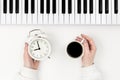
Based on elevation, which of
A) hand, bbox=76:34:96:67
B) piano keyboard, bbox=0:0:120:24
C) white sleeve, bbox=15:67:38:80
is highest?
piano keyboard, bbox=0:0:120:24

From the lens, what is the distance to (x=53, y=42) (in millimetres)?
1607

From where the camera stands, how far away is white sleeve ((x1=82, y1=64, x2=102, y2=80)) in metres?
1.52

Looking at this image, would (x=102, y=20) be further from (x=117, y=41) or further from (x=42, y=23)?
(x=42, y=23)

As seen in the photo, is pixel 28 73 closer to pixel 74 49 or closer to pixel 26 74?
pixel 26 74

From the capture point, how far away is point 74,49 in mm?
1538

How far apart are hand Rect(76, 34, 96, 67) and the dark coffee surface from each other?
0.08 ft

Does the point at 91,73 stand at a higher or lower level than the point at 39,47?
lower

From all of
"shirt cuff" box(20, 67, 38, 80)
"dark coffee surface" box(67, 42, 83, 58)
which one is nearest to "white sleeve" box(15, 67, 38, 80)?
"shirt cuff" box(20, 67, 38, 80)

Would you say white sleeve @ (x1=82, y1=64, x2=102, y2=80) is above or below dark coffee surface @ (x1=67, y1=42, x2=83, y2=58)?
below

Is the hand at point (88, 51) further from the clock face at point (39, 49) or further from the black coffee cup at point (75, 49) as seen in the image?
the clock face at point (39, 49)

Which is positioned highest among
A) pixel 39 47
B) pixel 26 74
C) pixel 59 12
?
pixel 59 12

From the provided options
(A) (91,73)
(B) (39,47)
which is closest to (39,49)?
(B) (39,47)

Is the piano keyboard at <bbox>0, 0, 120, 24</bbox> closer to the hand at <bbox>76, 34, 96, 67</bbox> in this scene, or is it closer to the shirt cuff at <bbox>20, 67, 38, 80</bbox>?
the hand at <bbox>76, 34, 96, 67</bbox>

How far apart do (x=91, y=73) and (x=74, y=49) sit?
0.12 metres
